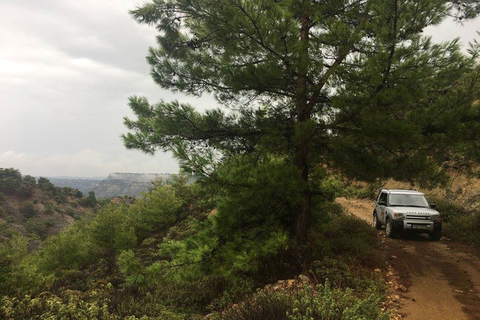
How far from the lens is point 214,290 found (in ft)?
30.8

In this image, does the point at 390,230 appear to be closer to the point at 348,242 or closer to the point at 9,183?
the point at 348,242

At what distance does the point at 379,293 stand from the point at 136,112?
7.92 metres

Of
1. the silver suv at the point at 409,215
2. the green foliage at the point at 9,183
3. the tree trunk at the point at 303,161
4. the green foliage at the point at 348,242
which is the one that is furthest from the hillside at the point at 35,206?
the silver suv at the point at 409,215

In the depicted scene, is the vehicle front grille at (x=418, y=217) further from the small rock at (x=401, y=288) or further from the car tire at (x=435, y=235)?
the small rock at (x=401, y=288)

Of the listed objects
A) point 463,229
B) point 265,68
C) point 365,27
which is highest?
point 365,27

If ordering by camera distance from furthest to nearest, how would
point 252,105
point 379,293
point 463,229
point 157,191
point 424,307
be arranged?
1. point 157,191
2. point 463,229
3. point 252,105
4. point 379,293
5. point 424,307

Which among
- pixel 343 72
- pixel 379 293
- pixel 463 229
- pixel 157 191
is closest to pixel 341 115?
pixel 343 72

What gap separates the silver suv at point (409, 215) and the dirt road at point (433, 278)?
0.57 metres

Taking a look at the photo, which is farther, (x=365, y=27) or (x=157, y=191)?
(x=157, y=191)

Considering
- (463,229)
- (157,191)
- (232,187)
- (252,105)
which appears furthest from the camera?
(157,191)

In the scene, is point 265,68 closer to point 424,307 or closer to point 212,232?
point 212,232

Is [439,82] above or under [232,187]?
above

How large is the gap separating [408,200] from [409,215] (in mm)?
1188

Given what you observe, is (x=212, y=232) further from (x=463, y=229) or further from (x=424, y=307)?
(x=463, y=229)
